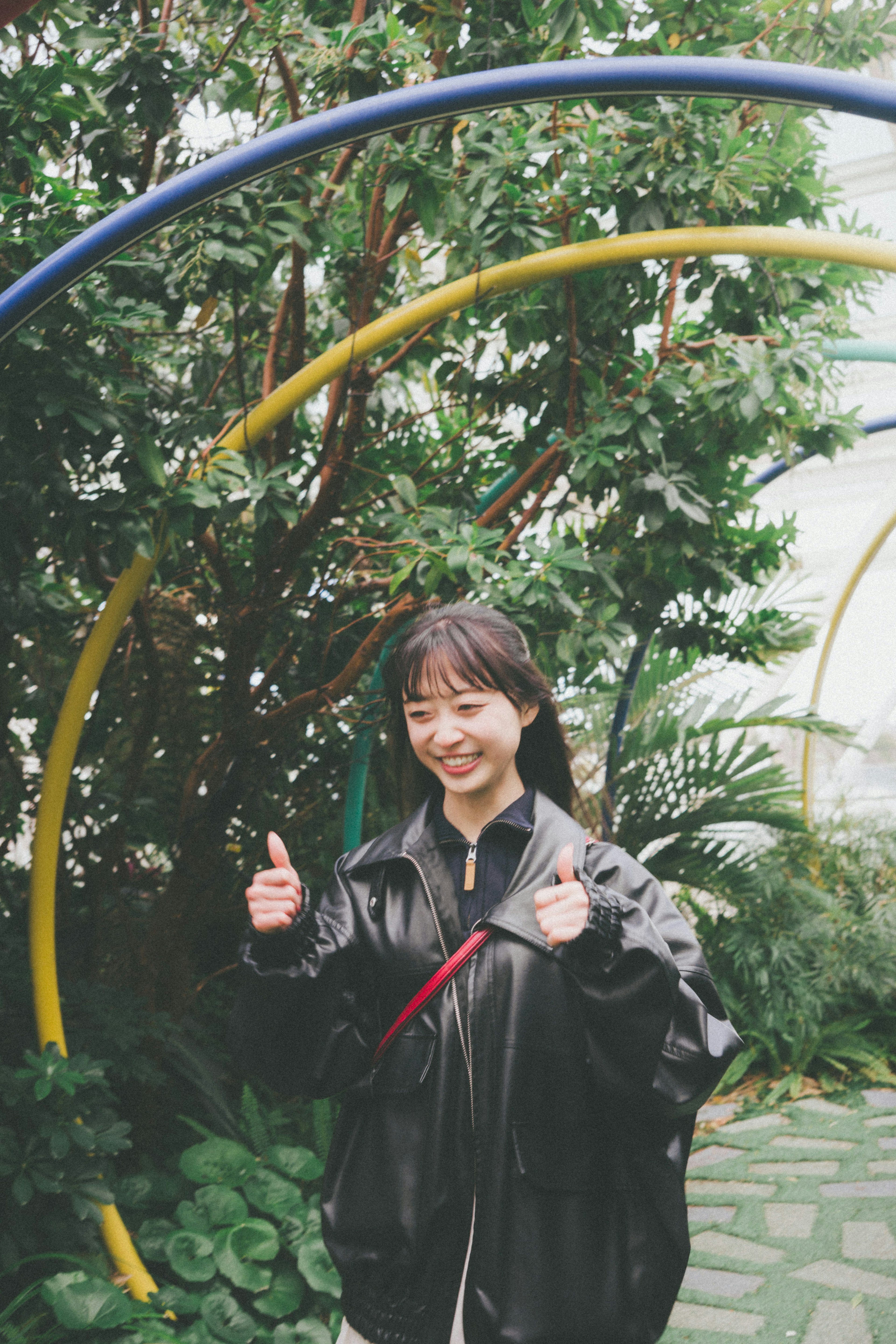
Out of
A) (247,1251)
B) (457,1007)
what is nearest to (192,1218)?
(247,1251)

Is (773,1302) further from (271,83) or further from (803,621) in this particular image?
(271,83)

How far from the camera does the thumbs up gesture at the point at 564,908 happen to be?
1217 mm

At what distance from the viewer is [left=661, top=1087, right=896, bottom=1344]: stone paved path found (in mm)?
2891

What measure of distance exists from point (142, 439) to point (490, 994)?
1473 mm

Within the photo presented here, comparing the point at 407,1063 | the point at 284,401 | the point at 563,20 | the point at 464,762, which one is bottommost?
the point at 407,1063

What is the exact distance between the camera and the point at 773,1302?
300cm

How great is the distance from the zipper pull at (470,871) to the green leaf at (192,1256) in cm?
176

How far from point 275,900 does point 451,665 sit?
1.43ft

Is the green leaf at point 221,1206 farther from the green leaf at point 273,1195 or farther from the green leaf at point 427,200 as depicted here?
the green leaf at point 427,200

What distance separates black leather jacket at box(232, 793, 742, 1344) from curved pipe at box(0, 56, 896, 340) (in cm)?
123

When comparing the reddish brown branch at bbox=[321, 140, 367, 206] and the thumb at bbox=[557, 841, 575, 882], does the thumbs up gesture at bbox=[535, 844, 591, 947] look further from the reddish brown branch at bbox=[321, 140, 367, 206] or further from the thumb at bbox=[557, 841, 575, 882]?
the reddish brown branch at bbox=[321, 140, 367, 206]

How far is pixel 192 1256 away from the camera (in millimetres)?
Result: 2670

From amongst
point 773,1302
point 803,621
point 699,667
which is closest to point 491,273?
point 803,621

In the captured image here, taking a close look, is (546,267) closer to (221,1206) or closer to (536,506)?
(536,506)
